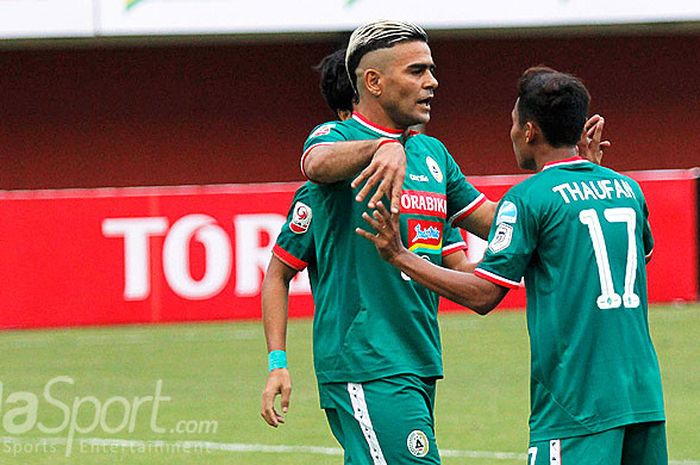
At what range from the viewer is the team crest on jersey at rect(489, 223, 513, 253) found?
466 centimetres

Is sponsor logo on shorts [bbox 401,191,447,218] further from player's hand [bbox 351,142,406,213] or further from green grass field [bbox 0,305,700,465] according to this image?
green grass field [bbox 0,305,700,465]

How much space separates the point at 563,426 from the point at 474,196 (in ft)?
4.17

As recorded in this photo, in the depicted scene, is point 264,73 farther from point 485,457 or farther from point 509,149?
point 485,457

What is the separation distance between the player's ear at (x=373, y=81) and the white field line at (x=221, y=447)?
4.39m

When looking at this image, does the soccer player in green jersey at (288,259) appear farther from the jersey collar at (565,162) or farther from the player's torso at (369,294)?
the jersey collar at (565,162)

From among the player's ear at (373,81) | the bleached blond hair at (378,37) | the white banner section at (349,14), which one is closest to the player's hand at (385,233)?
the player's ear at (373,81)

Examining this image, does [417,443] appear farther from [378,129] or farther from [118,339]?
[118,339]

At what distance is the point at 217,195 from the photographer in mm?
16984

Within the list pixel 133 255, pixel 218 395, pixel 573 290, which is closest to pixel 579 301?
pixel 573 290

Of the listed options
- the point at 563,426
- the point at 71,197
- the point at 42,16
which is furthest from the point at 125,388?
the point at 42,16

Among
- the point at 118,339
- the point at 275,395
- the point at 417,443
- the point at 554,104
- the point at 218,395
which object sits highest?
the point at 118,339

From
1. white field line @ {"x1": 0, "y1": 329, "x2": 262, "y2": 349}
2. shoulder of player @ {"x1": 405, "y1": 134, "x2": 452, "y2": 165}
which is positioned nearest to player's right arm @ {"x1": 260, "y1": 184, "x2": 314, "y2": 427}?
shoulder of player @ {"x1": 405, "y1": 134, "x2": 452, "y2": 165}

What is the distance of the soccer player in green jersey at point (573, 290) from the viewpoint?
180 inches

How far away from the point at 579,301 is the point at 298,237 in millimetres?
1242
